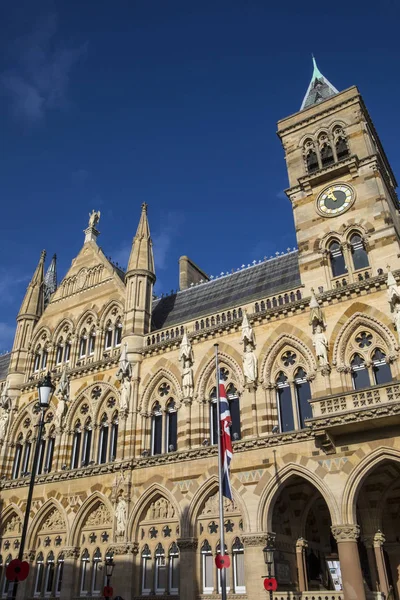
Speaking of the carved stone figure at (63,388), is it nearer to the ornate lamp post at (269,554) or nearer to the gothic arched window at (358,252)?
the ornate lamp post at (269,554)

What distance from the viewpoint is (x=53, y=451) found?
31.9 meters

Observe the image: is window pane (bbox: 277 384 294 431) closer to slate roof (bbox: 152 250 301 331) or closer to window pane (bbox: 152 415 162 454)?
slate roof (bbox: 152 250 301 331)

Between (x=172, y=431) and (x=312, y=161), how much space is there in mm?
17311

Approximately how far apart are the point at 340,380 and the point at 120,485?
12.2 meters

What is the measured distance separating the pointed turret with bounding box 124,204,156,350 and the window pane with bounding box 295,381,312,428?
10.1 meters

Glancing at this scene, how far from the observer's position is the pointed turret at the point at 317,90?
35.5 metres

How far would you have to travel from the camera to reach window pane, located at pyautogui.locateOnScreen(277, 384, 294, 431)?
24.3 m

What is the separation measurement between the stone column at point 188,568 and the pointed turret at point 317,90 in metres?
26.9

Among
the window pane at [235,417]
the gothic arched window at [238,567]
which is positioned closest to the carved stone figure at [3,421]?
the window pane at [235,417]

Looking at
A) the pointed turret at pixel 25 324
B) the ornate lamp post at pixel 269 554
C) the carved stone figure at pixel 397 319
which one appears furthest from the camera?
the pointed turret at pixel 25 324

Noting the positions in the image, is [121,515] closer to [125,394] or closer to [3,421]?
[125,394]

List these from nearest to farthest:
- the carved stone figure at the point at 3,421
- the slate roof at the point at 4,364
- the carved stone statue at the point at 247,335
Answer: the carved stone statue at the point at 247,335
the carved stone figure at the point at 3,421
the slate roof at the point at 4,364

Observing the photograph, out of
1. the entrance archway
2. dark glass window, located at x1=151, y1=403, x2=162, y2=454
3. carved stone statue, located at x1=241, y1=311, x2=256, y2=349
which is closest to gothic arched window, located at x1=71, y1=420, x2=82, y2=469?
dark glass window, located at x1=151, y1=403, x2=162, y2=454

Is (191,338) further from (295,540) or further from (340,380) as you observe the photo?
(295,540)
